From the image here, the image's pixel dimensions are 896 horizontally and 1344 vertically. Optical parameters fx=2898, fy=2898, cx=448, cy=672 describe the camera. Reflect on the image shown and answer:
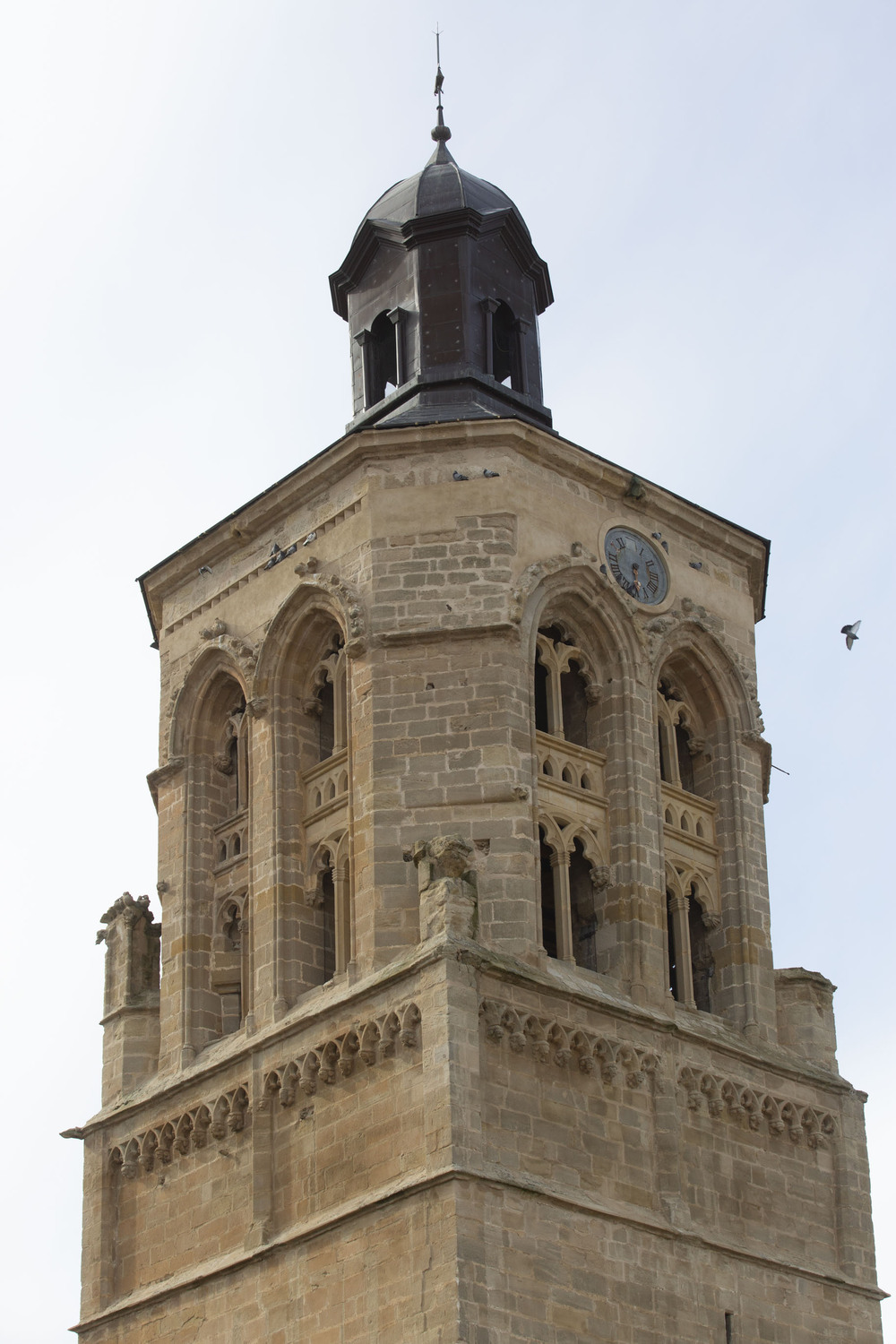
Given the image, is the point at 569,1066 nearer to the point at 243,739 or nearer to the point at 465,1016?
the point at 465,1016

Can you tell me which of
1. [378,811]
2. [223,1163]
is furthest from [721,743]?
[223,1163]

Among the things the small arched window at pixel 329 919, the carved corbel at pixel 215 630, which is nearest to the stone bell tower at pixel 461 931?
the small arched window at pixel 329 919

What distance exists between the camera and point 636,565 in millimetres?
36750

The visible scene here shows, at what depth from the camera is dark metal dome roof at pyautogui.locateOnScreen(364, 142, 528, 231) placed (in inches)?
1548

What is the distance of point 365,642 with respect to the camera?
113 feet

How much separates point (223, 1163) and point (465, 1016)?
411cm

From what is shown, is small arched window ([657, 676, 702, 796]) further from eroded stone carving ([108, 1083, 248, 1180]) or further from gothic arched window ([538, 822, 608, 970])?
eroded stone carving ([108, 1083, 248, 1180])

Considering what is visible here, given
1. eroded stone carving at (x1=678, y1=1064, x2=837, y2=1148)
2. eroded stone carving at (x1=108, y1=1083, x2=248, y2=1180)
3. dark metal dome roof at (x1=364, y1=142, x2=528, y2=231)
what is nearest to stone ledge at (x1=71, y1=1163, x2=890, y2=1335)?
eroded stone carving at (x1=108, y1=1083, x2=248, y2=1180)

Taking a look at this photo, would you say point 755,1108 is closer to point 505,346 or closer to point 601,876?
point 601,876

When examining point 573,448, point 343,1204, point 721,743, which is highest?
point 573,448

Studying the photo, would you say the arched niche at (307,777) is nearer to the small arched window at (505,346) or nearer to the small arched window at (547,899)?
the small arched window at (547,899)

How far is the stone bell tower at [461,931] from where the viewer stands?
31391mm

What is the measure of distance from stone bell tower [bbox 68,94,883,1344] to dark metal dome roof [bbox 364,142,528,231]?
0.23 meters

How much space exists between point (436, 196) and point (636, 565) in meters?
6.34
